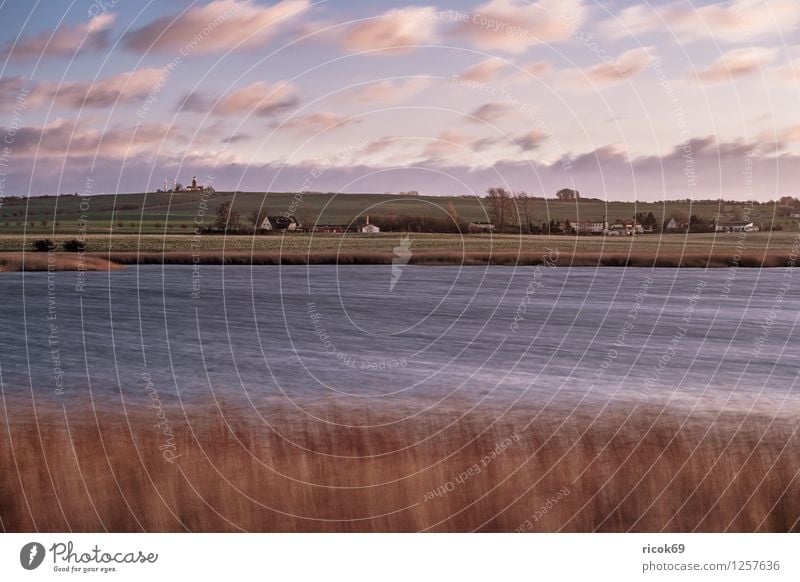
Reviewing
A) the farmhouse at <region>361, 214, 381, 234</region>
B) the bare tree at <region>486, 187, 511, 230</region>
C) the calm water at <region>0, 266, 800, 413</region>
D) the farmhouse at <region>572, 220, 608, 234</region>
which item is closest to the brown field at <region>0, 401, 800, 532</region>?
the calm water at <region>0, 266, 800, 413</region>

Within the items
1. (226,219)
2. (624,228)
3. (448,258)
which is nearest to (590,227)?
(624,228)

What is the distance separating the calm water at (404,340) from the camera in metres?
31.8

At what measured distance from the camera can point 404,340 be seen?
166 feet

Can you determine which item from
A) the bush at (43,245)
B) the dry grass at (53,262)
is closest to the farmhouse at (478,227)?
the dry grass at (53,262)

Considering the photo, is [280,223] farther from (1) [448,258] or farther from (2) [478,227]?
(1) [448,258]

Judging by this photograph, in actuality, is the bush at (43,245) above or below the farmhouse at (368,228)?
below

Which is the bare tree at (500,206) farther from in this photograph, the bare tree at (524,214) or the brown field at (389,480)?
the brown field at (389,480)

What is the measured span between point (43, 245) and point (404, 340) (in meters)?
82.2

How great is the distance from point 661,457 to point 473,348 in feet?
84.0

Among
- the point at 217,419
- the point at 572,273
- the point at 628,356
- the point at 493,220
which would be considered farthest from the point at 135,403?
the point at 493,220

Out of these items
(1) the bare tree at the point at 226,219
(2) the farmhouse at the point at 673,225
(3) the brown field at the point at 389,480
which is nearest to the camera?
(3) the brown field at the point at 389,480

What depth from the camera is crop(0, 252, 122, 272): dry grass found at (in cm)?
10381

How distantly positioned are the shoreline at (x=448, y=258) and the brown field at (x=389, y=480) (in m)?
91.7

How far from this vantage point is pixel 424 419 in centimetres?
2556
